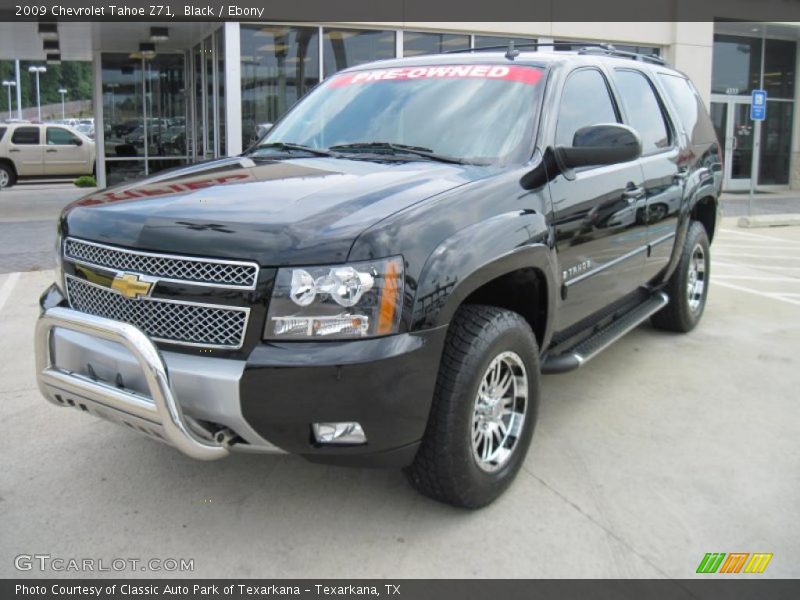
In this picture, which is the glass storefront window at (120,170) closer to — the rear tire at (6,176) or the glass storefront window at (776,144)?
the rear tire at (6,176)

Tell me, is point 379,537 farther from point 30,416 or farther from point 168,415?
point 30,416

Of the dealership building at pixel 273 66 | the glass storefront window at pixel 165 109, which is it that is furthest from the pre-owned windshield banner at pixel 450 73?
the glass storefront window at pixel 165 109

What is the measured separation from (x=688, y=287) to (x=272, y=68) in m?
10.1

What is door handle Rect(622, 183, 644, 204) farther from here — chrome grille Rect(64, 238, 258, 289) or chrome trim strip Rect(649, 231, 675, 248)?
chrome grille Rect(64, 238, 258, 289)

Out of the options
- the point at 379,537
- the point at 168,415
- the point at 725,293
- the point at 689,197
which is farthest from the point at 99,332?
the point at 725,293

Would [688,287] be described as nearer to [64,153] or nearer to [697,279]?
[697,279]

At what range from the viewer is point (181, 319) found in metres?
2.82

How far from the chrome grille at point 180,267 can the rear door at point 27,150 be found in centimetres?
2050

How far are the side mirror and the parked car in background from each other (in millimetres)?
20760

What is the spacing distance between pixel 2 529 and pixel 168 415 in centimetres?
110

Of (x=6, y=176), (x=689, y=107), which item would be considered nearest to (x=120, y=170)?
(x=6, y=176)

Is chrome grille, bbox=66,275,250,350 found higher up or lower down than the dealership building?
lower down

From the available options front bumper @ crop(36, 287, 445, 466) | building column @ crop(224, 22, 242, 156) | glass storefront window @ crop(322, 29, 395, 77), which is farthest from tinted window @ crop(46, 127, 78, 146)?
front bumper @ crop(36, 287, 445, 466)

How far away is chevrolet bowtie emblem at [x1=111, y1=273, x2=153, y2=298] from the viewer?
2.86 m
